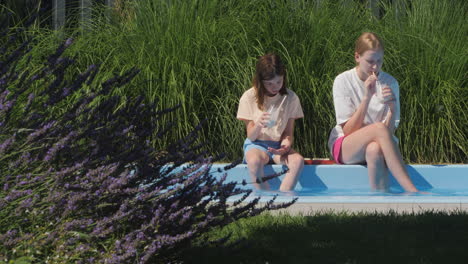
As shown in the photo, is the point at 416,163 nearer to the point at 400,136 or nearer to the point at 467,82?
the point at 400,136

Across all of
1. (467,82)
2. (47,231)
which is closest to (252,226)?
(47,231)

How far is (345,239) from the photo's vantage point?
4.24m

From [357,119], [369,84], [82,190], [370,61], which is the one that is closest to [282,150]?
[357,119]

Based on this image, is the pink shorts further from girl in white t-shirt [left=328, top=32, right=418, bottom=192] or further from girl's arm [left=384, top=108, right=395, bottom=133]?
girl's arm [left=384, top=108, right=395, bottom=133]

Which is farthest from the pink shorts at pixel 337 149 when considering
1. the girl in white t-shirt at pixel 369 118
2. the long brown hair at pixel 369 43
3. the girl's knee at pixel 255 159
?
the long brown hair at pixel 369 43

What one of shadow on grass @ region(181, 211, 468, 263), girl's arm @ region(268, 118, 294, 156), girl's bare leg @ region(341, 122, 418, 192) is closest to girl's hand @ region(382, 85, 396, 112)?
girl's bare leg @ region(341, 122, 418, 192)

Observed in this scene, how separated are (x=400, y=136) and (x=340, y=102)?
117 cm

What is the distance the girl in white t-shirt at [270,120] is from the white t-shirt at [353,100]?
0.31 meters

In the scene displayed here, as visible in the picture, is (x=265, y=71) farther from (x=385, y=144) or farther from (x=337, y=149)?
(x=385, y=144)

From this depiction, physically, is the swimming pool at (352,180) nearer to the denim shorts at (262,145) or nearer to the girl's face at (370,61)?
the denim shorts at (262,145)

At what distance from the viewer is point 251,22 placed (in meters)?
7.92

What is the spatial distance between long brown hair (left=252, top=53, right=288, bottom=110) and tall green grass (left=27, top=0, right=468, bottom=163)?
0.74 metres

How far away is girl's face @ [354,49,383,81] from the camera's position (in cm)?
654

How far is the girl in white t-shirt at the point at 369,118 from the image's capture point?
6457 millimetres
